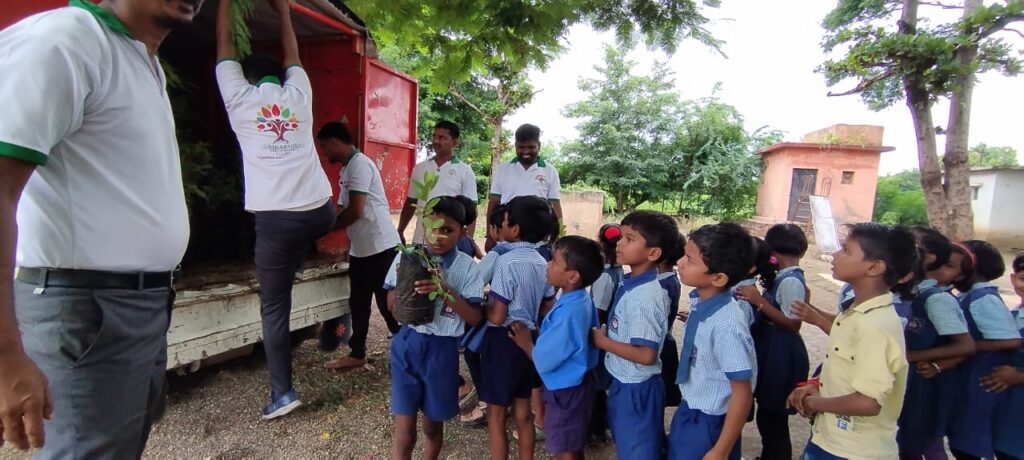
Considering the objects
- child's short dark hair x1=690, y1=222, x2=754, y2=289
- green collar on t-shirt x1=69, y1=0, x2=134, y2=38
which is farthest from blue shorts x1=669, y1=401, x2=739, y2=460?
green collar on t-shirt x1=69, y1=0, x2=134, y2=38

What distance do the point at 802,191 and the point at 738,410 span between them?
15.2 meters

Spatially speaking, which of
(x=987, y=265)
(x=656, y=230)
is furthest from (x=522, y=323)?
(x=987, y=265)

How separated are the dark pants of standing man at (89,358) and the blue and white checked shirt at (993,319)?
128 inches

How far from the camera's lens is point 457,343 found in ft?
7.25

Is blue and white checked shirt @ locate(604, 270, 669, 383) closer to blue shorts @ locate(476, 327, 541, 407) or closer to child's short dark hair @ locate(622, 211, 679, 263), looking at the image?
child's short dark hair @ locate(622, 211, 679, 263)

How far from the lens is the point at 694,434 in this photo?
71.1 inches

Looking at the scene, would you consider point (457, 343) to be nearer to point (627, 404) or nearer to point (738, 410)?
point (627, 404)

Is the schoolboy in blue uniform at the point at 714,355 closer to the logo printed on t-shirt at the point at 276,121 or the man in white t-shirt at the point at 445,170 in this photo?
the logo printed on t-shirt at the point at 276,121

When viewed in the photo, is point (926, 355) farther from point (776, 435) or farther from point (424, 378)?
point (424, 378)

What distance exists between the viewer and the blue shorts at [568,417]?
6.89 ft

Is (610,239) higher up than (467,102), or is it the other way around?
(467,102)

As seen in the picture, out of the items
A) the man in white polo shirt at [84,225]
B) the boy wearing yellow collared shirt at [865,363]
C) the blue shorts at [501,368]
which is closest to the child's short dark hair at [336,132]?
the blue shorts at [501,368]

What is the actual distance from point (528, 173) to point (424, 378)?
2207 mm

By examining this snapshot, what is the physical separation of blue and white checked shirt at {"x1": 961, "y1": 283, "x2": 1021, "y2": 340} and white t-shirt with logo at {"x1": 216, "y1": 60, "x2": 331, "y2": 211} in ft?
10.7
